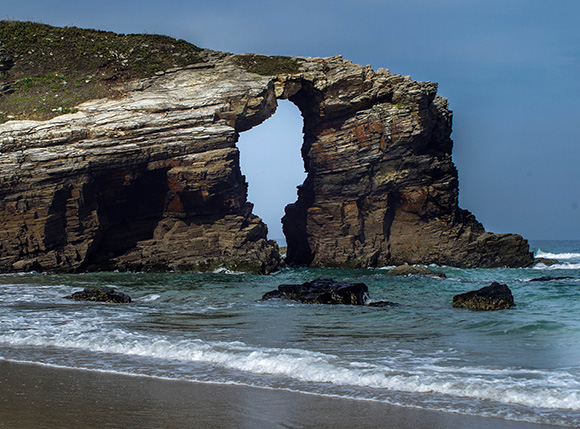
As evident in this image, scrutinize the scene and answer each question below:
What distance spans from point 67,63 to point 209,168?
54.3 feet

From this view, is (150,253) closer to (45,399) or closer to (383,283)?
(383,283)

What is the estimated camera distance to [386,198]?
4419cm

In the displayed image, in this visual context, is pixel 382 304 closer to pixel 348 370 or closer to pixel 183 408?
pixel 348 370

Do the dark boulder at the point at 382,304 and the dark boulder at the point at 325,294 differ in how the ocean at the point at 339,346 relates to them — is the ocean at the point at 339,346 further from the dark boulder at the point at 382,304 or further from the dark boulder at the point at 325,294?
the dark boulder at the point at 325,294

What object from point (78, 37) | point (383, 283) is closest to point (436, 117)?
point (383, 283)

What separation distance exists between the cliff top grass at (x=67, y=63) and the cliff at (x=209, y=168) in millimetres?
184

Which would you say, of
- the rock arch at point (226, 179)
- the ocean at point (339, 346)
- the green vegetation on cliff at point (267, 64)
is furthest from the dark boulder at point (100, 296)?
the green vegetation on cliff at point (267, 64)

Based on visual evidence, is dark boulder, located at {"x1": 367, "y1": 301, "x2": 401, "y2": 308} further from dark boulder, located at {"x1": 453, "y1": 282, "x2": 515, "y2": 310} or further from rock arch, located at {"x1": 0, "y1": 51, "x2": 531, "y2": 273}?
rock arch, located at {"x1": 0, "y1": 51, "x2": 531, "y2": 273}

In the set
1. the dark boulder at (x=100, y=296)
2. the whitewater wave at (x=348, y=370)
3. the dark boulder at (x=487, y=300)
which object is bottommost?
the dark boulder at (x=100, y=296)

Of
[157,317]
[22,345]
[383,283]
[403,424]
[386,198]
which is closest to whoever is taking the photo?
[403,424]

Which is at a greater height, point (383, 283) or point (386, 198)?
point (386, 198)

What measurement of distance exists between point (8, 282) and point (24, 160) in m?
9.96

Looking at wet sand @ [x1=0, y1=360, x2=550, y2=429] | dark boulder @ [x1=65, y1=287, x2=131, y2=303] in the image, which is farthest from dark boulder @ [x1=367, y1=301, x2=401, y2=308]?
wet sand @ [x1=0, y1=360, x2=550, y2=429]

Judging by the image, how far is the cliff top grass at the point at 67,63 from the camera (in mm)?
38875
